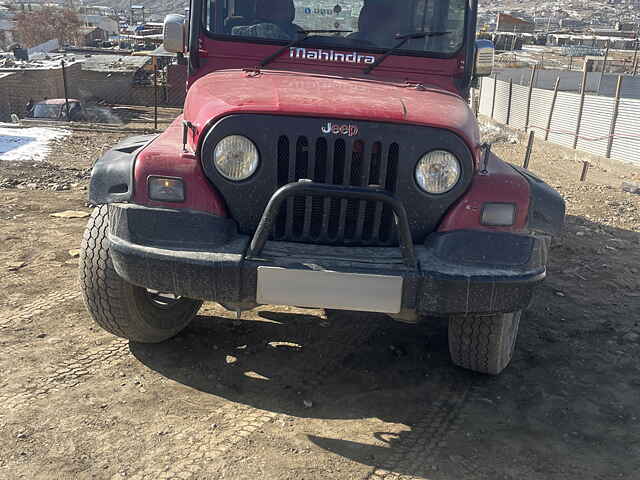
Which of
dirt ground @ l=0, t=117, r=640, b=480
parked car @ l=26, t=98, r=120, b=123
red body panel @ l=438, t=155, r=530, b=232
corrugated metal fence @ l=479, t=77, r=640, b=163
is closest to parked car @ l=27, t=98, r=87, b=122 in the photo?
parked car @ l=26, t=98, r=120, b=123

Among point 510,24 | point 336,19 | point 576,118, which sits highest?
point 510,24

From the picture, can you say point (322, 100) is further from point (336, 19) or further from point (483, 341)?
point (483, 341)

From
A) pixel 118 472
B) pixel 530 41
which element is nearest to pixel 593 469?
pixel 118 472

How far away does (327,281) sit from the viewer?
9.04 feet

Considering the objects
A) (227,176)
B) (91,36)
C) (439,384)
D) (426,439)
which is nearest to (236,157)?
(227,176)

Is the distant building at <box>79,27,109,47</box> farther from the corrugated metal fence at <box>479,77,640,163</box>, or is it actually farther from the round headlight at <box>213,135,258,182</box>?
the round headlight at <box>213,135,258,182</box>

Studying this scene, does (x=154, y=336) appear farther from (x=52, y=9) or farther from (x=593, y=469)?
(x=52, y=9)

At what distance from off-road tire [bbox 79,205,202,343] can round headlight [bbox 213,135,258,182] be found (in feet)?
2.58

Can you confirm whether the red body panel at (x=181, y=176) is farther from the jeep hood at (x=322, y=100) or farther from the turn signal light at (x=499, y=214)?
the turn signal light at (x=499, y=214)

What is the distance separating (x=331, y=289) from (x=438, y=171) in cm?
78

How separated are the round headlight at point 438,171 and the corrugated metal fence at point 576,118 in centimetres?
1191

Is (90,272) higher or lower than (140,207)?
lower

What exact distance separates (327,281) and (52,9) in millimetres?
51863

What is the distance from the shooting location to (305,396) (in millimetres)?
3438
